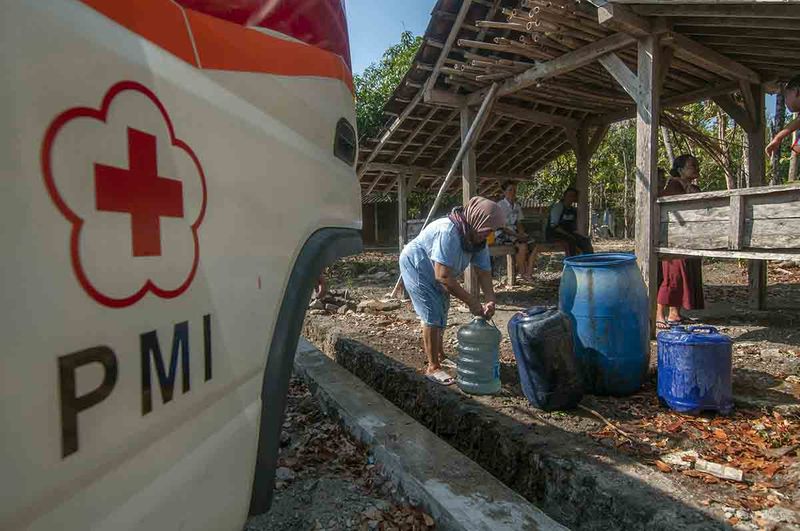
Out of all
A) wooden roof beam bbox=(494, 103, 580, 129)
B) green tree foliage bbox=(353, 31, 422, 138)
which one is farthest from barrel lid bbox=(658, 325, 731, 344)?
green tree foliage bbox=(353, 31, 422, 138)

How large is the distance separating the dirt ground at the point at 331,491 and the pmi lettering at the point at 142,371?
1.47 metres

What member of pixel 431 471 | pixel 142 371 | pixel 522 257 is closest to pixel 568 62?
pixel 522 257

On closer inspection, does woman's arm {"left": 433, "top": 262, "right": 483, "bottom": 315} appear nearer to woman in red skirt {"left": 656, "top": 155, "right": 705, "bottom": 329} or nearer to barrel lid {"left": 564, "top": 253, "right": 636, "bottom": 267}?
barrel lid {"left": 564, "top": 253, "right": 636, "bottom": 267}

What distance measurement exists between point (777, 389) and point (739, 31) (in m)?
3.34

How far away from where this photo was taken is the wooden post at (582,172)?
29.6ft

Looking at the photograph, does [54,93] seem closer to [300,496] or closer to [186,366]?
[186,366]

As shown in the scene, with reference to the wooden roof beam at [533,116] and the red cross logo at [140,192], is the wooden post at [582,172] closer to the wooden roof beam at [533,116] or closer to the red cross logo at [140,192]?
the wooden roof beam at [533,116]

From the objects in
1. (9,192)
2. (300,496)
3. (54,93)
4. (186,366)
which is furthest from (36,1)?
(300,496)

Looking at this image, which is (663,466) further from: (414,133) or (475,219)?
(414,133)

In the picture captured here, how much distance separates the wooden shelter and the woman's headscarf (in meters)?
1.86

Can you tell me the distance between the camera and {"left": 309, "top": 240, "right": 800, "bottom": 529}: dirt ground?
247cm

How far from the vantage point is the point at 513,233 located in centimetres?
873

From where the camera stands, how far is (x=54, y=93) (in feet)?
2.32

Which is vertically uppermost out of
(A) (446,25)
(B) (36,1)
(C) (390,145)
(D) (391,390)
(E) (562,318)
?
(A) (446,25)
